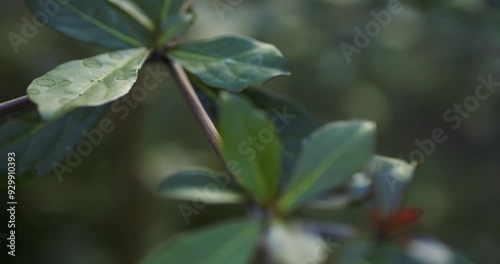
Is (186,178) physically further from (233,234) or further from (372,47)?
(372,47)

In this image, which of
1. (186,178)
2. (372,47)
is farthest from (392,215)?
(372,47)

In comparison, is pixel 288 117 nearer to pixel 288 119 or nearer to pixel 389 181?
pixel 288 119

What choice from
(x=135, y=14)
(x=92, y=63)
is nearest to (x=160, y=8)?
(x=135, y=14)

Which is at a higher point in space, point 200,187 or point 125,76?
point 125,76

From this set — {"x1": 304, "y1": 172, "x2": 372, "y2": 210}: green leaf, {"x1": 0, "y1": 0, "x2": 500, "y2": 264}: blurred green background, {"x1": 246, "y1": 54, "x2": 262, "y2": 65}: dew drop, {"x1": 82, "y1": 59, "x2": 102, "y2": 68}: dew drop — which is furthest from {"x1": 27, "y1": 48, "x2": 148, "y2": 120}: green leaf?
{"x1": 0, "y1": 0, "x2": 500, "y2": 264}: blurred green background

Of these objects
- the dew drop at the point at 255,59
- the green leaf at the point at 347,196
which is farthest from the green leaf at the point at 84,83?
the green leaf at the point at 347,196

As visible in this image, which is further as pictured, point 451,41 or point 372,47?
point 372,47

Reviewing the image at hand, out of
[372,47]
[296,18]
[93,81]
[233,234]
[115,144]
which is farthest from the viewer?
[115,144]
